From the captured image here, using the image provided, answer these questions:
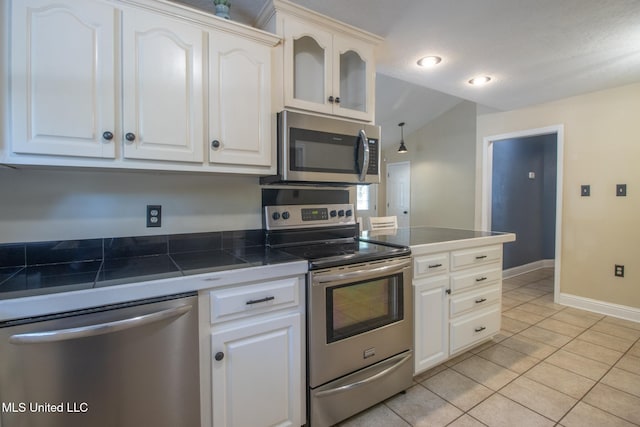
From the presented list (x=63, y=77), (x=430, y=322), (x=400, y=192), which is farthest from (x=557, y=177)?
(x=63, y=77)

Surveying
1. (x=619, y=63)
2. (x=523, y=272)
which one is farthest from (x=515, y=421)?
(x=523, y=272)

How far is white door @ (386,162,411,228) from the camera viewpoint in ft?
20.2

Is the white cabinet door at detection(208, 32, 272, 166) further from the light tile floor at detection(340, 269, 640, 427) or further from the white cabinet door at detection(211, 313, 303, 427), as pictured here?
the light tile floor at detection(340, 269, 640, 427)

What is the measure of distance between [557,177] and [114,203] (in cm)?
409

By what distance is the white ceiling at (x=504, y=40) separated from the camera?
5.51 feet

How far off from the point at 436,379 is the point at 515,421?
465mm

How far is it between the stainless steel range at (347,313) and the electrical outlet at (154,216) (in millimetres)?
580

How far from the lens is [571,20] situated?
179 cm

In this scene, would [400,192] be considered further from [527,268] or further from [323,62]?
[323,62]

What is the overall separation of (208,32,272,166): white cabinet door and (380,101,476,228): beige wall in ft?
13.6

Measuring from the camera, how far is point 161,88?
4.40 ft

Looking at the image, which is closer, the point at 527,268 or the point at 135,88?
the point at 135,88

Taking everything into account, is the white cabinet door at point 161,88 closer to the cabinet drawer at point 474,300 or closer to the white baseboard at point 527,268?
the cabinet drawer at point 474,300

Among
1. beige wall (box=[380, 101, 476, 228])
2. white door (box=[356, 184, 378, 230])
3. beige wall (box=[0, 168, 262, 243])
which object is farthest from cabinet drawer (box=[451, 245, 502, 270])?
white door (box=[356, 184, 378, 230])
